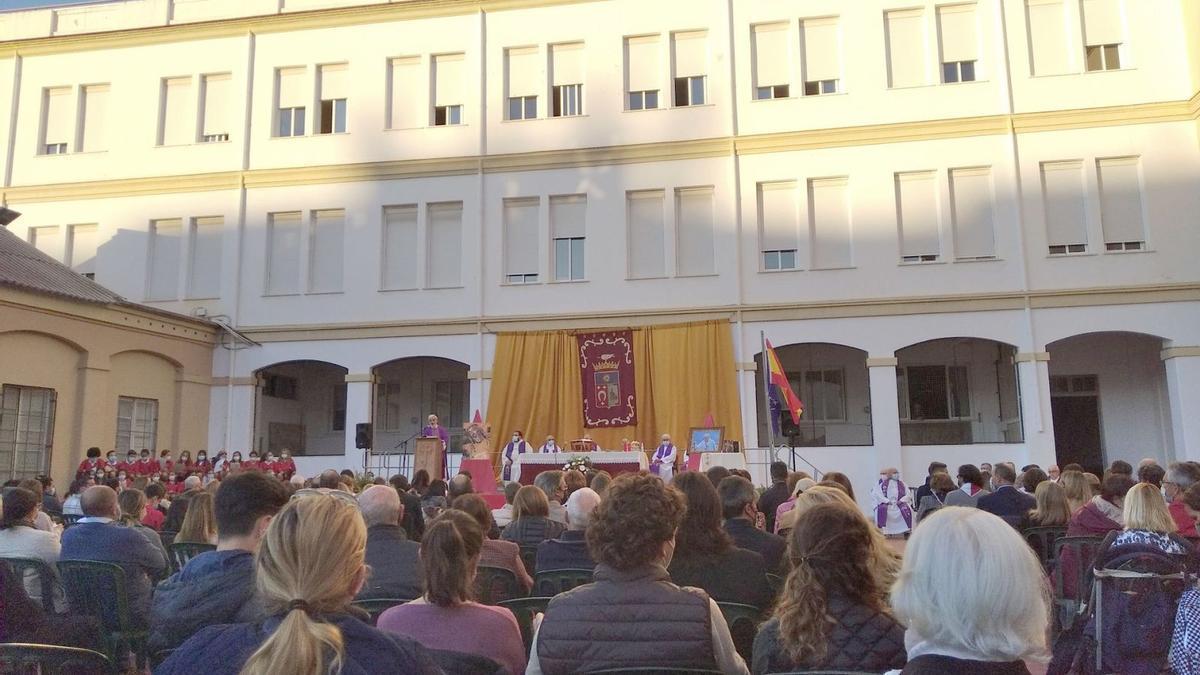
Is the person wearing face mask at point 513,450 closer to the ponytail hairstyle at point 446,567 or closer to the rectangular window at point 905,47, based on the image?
the rectangular window at point 905,47

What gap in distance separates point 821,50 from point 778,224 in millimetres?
4002

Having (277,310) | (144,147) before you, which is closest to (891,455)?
(277,310)

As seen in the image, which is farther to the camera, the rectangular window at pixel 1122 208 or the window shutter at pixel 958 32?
the window shutter at pixel 958 32

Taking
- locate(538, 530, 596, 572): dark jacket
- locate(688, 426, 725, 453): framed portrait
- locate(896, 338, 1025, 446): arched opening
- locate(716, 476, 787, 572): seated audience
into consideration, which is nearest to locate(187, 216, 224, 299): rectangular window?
locate(688, 426, 725, 453): framed portrait

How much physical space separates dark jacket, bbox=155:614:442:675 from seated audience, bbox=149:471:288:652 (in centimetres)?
109

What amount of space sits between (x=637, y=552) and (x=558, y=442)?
16663 mm

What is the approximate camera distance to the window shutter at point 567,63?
21.0m

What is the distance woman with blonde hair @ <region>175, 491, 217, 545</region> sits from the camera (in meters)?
5.41

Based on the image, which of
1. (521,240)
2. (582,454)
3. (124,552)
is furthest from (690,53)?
(124,552)

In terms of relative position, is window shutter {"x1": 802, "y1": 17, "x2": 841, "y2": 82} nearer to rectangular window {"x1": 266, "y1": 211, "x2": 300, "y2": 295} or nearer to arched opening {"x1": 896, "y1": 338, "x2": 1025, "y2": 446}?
arched opening {"x1": 896, "y1": 338, "x2": 1025, "y2": 446}

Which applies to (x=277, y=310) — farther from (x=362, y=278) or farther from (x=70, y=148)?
(x=70, y=148)

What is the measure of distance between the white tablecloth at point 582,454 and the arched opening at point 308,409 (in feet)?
27.1

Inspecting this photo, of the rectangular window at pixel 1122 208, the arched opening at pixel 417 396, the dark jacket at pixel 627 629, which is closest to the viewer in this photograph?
the dark jacket at pixel 627 629

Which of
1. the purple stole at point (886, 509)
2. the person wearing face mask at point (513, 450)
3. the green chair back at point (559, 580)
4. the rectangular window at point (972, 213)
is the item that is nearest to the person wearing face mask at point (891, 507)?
the purple stole at point (886, 509)
